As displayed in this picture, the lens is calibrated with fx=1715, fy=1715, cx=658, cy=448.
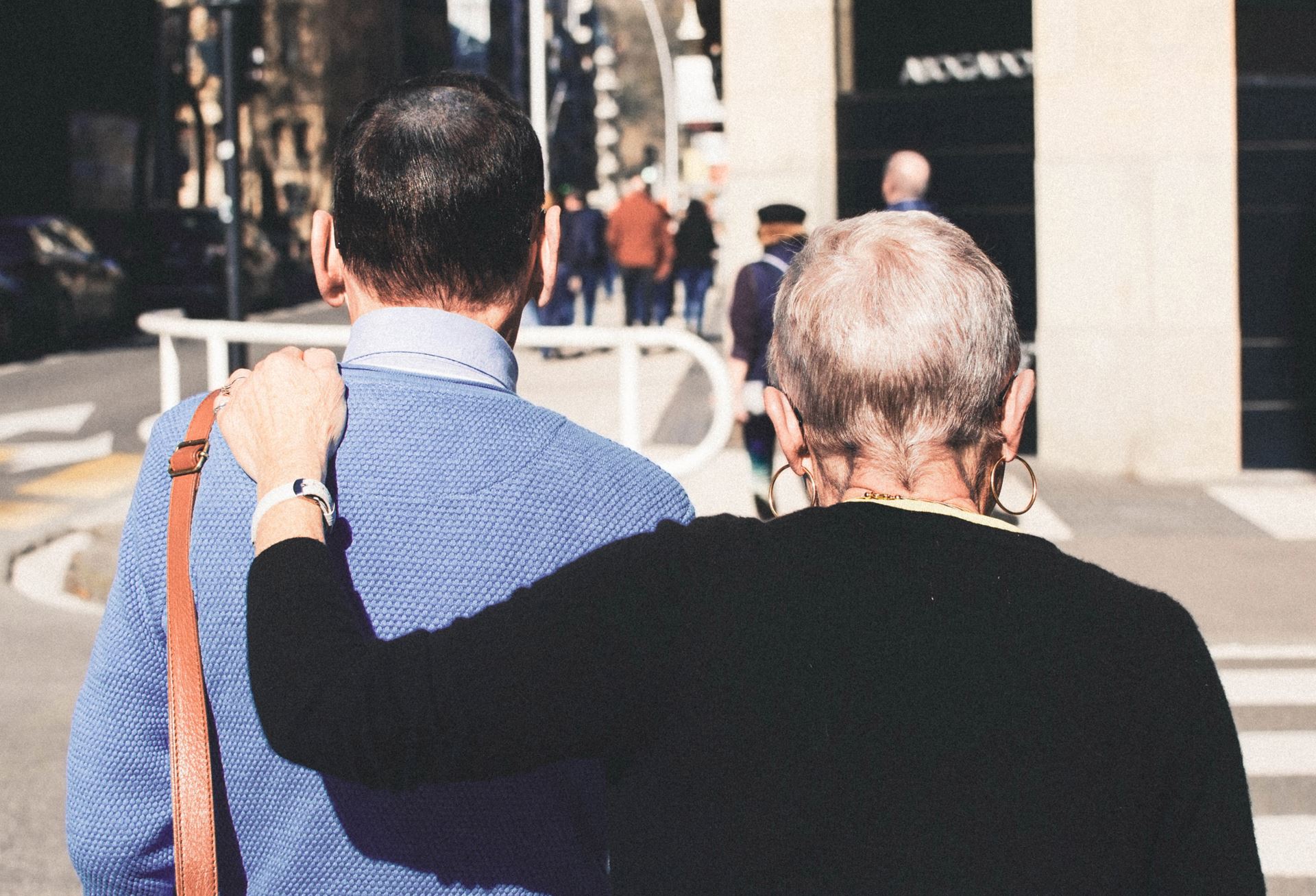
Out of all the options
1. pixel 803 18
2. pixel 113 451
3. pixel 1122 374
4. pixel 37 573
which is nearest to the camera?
pixel 37 573

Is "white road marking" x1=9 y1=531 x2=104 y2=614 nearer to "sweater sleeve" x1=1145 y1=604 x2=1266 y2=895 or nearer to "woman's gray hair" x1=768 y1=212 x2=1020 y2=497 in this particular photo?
"woman's gray hair" x1=768 y1=212 x2=1020 y2=497

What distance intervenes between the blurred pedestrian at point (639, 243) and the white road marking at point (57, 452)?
7528 mm

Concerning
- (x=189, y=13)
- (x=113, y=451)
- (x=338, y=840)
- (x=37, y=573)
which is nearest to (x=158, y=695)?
(x=338, y=840)

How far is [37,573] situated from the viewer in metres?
8.98

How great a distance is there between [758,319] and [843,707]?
5904mm

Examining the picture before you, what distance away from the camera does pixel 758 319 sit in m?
7.38

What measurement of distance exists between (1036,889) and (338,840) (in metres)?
0.72

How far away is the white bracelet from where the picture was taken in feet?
5.63

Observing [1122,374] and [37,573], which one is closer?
[37,573]

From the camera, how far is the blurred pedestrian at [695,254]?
21.3m

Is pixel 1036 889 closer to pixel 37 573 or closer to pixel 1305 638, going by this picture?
pixel 1305 638

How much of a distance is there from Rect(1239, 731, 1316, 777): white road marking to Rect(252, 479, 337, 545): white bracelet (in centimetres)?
443

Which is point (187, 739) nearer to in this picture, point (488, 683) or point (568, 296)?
point (488, 683)

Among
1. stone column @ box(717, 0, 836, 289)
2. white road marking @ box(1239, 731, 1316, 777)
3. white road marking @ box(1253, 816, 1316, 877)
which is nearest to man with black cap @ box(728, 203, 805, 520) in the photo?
white road marking @ box(1239, 731, 1316, 777)
